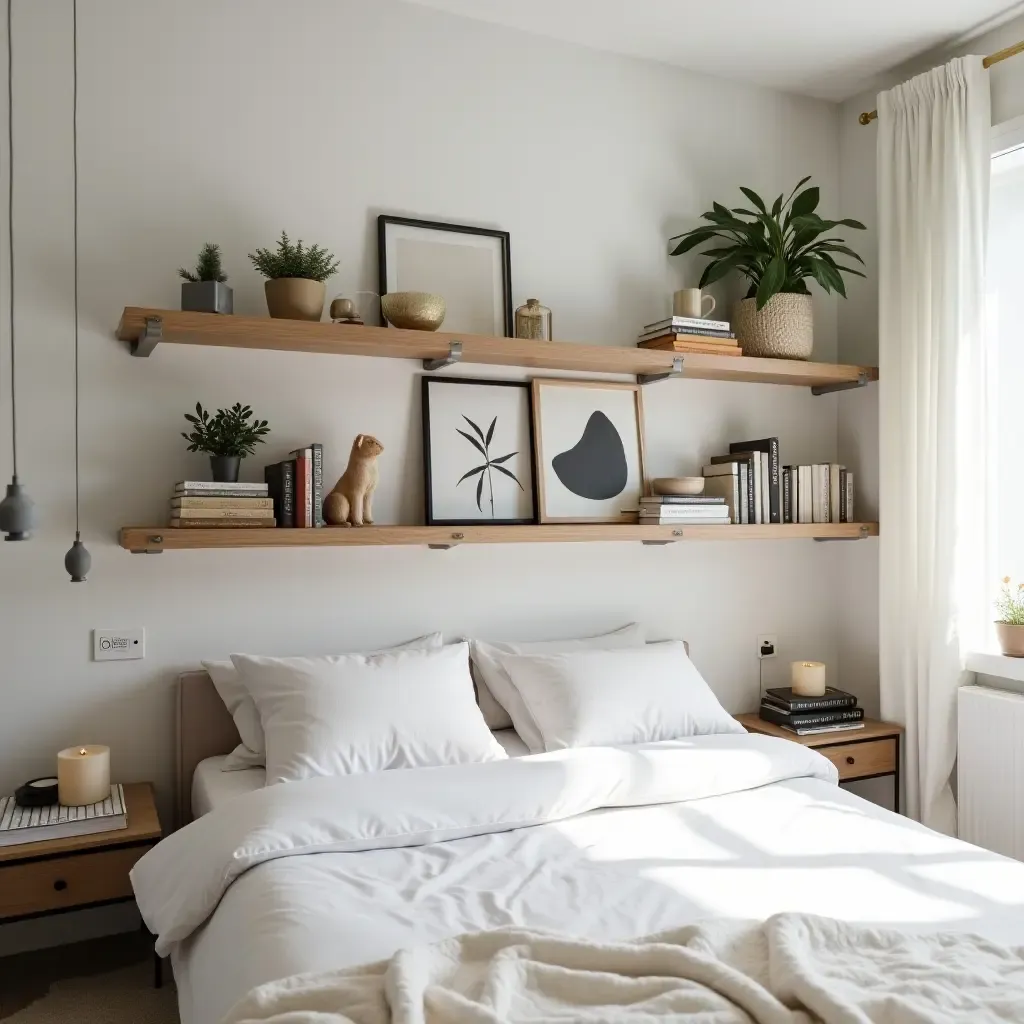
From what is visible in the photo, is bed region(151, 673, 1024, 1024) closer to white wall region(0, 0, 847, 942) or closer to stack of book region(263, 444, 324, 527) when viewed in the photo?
white wall region(0, 0, 847, 942)

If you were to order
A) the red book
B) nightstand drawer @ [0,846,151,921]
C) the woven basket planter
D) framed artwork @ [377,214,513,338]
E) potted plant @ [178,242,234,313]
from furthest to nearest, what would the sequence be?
1. the woven basket planter
2. framed artwork @ [377,214,513,338]
3. the red book
4. potted plant @ [178,242,234,313]
5. nightstand drawer @ [0,846,151,921]

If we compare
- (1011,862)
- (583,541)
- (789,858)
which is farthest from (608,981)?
(583,541)

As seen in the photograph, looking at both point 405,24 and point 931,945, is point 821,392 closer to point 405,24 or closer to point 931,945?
point 405,24

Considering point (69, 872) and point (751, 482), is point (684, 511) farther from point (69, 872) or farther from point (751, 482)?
point (69, 872)

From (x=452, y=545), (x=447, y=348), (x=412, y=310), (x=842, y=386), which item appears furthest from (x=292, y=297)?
(x=842, y=386)

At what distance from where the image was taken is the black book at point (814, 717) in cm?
322

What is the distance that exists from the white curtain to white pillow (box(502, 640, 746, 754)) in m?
0.78

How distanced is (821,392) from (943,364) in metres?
0.58

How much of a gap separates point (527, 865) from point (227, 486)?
1.27 meters

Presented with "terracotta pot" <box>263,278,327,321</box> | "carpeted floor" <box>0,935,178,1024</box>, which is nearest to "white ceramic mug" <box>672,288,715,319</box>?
"terracotta pot" <box>263,278,327,321</box>

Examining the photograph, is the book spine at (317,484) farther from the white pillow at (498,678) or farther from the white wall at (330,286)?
the white pillow at (498,678)

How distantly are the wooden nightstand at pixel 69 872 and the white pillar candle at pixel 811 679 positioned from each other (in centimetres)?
217

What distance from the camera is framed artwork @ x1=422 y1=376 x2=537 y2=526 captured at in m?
2.99

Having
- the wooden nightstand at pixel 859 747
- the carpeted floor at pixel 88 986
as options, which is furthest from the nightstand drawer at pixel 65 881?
the wooden nightstand at pixel 859 747
